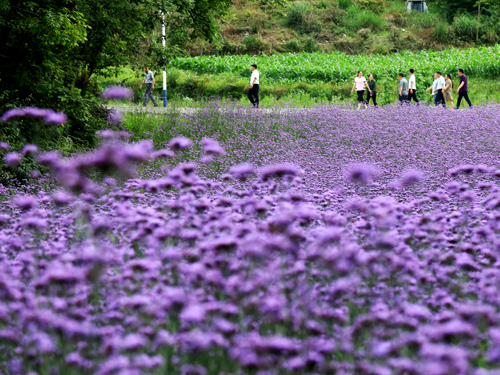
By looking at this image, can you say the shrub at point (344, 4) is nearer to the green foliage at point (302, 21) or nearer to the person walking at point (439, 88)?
the green foliage at point (302, 21)

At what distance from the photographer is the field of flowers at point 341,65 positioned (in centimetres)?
3472

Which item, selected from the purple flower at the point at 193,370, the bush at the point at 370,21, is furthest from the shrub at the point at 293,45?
the purple flower at the point at 193,370

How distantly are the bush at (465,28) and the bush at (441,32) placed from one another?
95cm

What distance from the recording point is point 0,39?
1045 centimetres

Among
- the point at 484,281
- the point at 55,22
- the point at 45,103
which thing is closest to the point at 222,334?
the point at 484,281

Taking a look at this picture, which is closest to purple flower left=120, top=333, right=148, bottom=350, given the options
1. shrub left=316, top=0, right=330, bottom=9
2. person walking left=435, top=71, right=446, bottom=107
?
person walking left=435, top=71, right=446, bottom=107

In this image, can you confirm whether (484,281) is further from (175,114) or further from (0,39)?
(175,114)

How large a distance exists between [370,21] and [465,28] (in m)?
9.43

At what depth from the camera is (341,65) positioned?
128ft

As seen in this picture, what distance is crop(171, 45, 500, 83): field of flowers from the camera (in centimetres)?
3472

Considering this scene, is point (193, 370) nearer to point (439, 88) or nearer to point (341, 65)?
point (439, 88)

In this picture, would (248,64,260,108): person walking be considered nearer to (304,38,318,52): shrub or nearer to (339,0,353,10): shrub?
(304,38,318,52): shrub

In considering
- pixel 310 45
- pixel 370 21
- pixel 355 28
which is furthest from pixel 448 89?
pixel 370 21

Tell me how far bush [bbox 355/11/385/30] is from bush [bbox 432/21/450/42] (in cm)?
563
